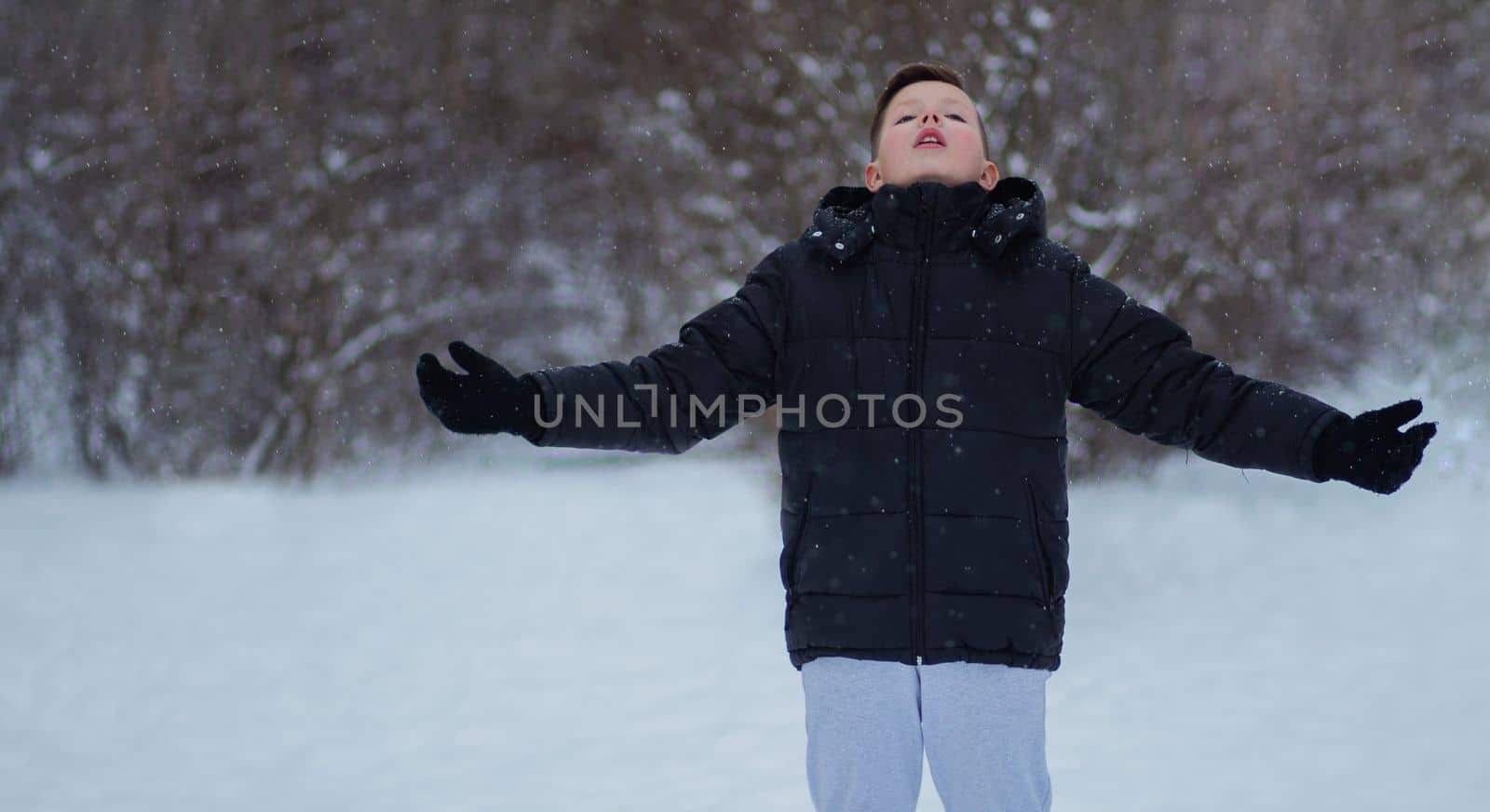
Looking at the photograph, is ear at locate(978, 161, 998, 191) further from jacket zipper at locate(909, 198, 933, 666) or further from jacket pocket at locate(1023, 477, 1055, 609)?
jacket pocket at locate(1023, 477, 1055, 609)

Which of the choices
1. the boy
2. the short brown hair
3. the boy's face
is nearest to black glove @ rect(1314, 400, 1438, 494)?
the boy

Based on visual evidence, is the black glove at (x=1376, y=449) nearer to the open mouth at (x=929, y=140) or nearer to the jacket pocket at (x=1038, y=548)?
the jacket pocket at (x=1038, y=548)

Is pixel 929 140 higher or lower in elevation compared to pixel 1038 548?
higher

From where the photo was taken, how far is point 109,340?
10539 mm

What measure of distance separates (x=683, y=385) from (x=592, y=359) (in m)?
8.26

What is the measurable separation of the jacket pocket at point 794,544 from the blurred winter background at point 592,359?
162 centimetres

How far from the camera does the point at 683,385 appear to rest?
2.28 metres

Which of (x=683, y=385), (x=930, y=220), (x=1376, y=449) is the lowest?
(x=1376, y=449)

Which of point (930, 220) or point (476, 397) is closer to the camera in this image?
point (476, 397)

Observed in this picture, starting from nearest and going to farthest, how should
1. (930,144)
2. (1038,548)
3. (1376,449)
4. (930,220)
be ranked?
(1376,449) → (1038,548) → (930,220) → (930,144)

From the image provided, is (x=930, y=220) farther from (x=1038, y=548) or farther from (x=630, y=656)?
(x=630, y=656)

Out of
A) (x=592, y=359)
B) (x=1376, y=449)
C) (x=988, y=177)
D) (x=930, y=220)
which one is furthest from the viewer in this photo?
(x=592, y=359)

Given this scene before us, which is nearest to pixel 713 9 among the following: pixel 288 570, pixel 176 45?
pixel 288 570

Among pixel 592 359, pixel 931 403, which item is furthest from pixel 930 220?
pixel 592 359
